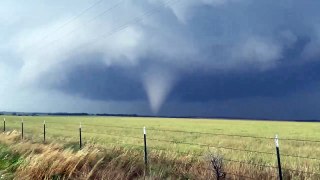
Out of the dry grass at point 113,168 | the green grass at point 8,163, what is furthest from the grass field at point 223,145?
the green grass at point 8,163

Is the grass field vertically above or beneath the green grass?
beneath

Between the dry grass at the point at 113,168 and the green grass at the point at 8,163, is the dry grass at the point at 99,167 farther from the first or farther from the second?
the green grass at the point at 8,163

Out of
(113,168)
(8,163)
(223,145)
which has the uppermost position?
(8,163)

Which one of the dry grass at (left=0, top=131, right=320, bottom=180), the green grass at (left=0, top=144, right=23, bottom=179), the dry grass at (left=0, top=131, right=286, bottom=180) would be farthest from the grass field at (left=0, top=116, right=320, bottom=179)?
the green grass at (left=0, top=144, right=23, bottom=179)

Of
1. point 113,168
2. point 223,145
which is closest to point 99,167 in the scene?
point 113,168

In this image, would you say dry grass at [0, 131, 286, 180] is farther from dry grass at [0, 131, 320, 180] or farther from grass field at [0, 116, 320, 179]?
grass field at [0, 116, 320, 179]

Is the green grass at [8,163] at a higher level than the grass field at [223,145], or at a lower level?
higher

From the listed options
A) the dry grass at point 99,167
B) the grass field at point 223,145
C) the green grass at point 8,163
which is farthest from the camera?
the grass field at point 223,145

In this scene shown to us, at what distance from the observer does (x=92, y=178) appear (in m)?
9.46

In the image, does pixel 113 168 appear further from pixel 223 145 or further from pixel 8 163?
pixel 223 145

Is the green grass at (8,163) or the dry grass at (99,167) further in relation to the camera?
the dry grass at (99,167)

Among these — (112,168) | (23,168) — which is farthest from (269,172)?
(23,168)

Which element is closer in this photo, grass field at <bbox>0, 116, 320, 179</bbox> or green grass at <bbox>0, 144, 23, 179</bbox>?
green grass at <bbox>0, 144, 23, 179</bbox>

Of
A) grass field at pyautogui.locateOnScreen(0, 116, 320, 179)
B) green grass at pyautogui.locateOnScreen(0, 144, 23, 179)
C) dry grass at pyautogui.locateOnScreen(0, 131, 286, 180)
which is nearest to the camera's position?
green grass at pyautogui.locateOnScreen(0, 144, 23, 179)
